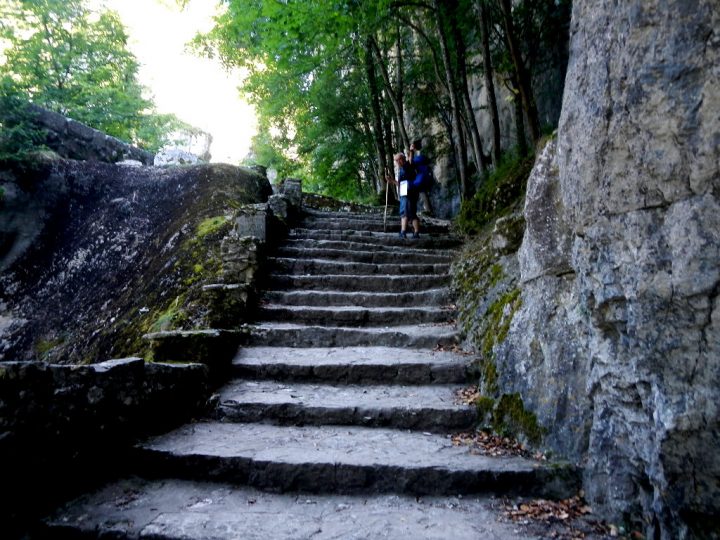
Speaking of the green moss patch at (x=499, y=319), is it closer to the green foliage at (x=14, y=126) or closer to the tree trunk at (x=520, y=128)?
the tree trunk at (x=520, y=128)

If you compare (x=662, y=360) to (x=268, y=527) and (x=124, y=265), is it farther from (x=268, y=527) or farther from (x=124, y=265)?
(x=124, y=265)

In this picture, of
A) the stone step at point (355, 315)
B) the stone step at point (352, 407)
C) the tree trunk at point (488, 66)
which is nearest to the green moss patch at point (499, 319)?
the stone step at point (352, 407)

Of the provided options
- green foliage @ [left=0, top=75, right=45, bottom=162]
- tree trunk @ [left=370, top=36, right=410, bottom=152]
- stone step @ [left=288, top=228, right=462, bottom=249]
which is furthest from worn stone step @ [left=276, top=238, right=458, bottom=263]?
green foliage @ [left=0, top=75, right=45, bottom=162]

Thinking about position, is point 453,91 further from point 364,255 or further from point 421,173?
point 364,255

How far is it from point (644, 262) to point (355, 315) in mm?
3588

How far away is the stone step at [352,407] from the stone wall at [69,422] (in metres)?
0.62

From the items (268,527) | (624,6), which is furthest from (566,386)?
(624,6)

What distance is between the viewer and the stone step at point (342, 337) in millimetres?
4961

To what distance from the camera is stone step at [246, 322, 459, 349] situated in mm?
4961

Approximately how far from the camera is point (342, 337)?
5.08m

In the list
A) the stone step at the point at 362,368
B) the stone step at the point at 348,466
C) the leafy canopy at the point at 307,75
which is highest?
the leafy canopy at the point at 307,75

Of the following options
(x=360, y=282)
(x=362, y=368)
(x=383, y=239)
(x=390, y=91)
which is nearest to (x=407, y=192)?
(x=383, y=239)

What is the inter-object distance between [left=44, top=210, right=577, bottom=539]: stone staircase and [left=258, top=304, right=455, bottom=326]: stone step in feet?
0.04

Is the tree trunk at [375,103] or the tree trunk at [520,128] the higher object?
the tree trunk at [375,103]
